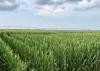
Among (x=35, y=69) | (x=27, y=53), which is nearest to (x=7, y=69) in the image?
(x=27, y=53)

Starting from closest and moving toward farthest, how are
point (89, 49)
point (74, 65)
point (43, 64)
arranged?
point (43, 64)
point (74, 65)
point (89, 49)

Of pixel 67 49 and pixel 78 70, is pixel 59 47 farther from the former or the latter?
pixel 78 70

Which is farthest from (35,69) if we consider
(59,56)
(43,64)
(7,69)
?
(7,69)

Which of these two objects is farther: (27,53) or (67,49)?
(27,53)

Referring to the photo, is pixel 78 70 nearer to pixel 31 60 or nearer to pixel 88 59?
pixel 88 59

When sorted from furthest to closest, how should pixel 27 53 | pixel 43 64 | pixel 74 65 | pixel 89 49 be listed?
1. pixel 27 53
2. pixel 89 49
3. pixel 74 65
4. pixel 43 64

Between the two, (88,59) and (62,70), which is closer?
(62,70)

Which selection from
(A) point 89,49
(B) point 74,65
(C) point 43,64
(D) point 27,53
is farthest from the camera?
(D) point 27,53

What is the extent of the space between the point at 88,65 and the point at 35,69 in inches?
86.2

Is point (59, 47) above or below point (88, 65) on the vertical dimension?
above

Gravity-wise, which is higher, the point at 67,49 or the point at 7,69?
the point at 67,49

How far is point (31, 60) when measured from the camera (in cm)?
1079

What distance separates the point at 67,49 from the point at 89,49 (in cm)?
106

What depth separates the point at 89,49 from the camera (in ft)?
36.3
